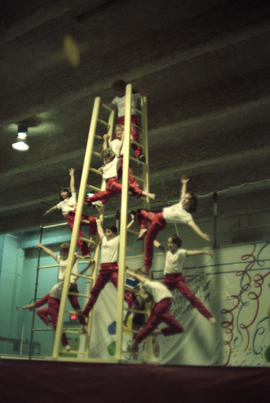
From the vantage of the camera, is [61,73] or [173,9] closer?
[173,9]

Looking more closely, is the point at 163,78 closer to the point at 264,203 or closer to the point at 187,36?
the point at 187,36

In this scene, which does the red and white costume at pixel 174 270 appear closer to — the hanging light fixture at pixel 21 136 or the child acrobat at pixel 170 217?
the child acrobat at pixel 170 217

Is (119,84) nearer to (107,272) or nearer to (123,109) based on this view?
(123,109)

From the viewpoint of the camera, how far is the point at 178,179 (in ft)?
26.9

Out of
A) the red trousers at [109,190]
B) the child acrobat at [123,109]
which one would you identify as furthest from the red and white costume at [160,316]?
the child acrobat at [123,109]

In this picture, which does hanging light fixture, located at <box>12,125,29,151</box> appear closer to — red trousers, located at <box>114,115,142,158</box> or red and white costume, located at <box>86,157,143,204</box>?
red trousers, located at <box>114,115,142,158</box>

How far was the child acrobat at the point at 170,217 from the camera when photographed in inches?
163

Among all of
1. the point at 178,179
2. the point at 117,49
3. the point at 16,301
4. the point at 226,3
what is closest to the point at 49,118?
the point at 117,49

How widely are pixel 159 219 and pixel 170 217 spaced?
163 mm

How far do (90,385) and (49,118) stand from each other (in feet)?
14.7

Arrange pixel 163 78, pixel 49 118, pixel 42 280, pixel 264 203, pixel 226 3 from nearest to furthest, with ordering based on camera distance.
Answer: pixel 226 3 → pixel 163 78 → pixel 49 118 → pixel 264 203 → pixel 42 280

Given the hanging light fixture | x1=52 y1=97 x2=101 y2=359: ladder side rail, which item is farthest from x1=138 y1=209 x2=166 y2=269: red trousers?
the hanging light fixture

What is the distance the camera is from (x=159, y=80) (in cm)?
575

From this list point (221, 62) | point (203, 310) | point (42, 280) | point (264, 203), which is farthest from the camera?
point (42, 280)
